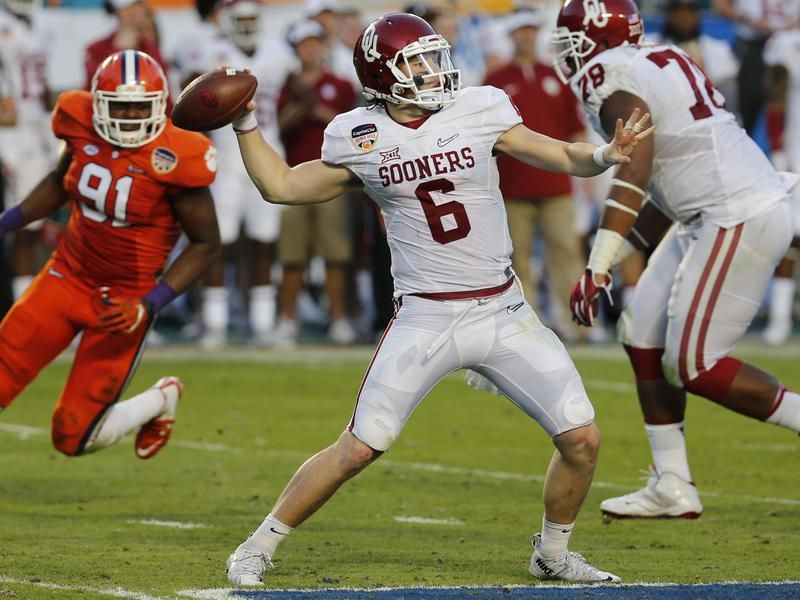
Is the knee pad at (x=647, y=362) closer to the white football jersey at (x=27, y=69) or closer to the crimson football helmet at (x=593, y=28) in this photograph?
the crimson football helmet at (x=593, y=28)

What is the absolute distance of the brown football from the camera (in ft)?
16.3

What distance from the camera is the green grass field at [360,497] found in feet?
16.8

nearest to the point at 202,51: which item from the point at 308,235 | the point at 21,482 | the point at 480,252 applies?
the point at 308,235

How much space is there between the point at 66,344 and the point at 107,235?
45 centimetres

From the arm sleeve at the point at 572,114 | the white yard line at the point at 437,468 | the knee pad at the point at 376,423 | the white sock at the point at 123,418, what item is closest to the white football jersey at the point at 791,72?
the arm sleeve at the point at 572,114

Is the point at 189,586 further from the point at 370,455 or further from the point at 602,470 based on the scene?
the point at 602,470

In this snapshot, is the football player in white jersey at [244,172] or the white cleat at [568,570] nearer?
the white cleat at [568,570]

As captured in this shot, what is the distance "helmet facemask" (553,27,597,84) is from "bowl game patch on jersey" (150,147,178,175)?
1.49m

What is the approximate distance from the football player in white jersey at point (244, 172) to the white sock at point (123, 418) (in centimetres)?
454

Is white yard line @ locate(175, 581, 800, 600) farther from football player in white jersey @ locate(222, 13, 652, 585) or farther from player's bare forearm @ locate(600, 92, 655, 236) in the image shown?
player's bare forearm @ locate(600, 92, 655, 236)

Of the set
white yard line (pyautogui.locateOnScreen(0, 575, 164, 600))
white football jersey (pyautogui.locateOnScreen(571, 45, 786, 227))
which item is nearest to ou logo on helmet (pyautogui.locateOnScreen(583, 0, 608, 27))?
white football jersey (pyautogui.locateOnScreen(571, 45, 786, 227))

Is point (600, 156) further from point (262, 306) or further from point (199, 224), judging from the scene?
point (262, 306)

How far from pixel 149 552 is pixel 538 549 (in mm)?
1296

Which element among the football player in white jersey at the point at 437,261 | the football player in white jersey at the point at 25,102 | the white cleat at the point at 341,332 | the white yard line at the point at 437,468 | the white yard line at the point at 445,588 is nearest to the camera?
the white yard line at the point at 445,588
